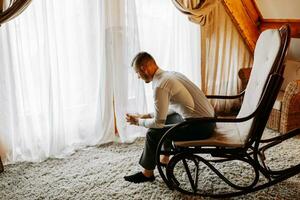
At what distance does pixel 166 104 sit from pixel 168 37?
52.2 inches

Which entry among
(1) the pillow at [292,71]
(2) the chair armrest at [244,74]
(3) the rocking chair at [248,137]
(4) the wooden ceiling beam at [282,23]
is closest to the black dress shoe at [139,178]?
(3) the rocking chair at [248,137]

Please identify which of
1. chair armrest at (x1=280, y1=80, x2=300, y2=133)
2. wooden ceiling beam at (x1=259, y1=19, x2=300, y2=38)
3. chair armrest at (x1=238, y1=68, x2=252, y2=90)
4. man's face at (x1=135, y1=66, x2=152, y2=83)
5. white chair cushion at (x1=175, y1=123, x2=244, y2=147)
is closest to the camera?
white chair cushion at (x1=175, y1=123, x2=244, y2=147)

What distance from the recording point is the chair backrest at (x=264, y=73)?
1.88 metres

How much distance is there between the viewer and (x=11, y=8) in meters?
2.27

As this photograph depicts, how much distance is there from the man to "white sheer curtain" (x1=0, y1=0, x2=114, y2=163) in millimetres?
817

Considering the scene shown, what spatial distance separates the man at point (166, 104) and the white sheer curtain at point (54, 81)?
817mm

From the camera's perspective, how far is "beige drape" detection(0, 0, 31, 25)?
2.27 meters

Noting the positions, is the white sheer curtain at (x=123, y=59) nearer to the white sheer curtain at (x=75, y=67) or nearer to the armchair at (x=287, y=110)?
the white sheer curtain at (x=75, y=67)

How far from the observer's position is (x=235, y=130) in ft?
7.39

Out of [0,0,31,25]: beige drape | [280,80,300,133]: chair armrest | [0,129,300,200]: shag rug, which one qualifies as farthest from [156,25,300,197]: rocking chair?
[0,0,31,25]: beige drape

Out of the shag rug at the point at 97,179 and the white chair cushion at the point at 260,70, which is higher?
the white chair cushion at the point at 260,70

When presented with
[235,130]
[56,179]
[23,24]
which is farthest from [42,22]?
[235,130]

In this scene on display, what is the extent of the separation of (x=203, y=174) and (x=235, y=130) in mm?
457

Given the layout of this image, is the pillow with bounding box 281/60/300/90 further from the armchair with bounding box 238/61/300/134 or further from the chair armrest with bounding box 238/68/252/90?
the chair armrest with bounding box 238/68/252/90
